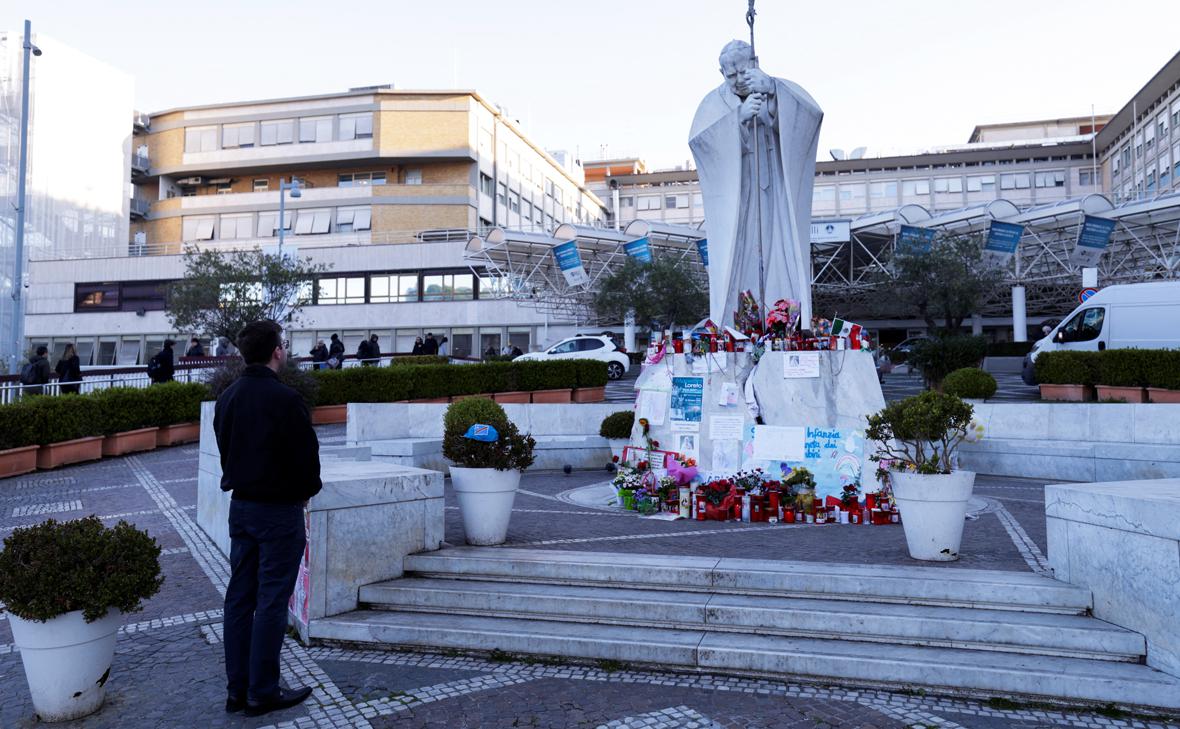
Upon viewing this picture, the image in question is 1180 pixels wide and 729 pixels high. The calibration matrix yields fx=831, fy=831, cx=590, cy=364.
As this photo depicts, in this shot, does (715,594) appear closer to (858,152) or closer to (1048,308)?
(1048,308)

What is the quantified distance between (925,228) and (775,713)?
36.9 metres

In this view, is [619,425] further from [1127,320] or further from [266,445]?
[1127,320]

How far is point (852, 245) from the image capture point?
4306 centimetres

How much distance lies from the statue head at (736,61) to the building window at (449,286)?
121 ft

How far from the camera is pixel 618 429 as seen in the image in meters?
11.7

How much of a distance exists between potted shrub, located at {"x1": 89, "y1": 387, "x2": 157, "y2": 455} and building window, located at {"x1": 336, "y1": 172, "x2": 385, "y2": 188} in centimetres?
3722

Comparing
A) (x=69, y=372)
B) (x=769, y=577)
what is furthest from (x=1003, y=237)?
(x=769, y=577)

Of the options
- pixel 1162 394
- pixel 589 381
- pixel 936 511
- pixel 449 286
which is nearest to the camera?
pixel 936 511

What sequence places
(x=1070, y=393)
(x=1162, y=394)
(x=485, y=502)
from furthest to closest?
(x=1070, y=393), (x=1162, y=394), (x=485, y=502)

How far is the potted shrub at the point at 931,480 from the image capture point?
18.8 ft

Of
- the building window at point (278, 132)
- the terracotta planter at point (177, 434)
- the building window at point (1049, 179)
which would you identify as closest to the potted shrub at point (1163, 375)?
the terracotta planter at point (177, 434)

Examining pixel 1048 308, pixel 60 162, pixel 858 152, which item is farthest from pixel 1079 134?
pixel 60 162

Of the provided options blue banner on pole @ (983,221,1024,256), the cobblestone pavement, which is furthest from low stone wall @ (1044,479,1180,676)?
blue banner on pole @ (983,221,1024,256)

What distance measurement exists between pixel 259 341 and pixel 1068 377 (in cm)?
1821
